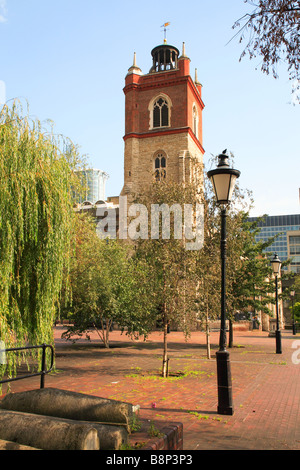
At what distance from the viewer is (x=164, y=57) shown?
1799 inches

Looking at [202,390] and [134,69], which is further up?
[134,69]

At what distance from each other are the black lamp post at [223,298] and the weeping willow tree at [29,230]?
342 cm

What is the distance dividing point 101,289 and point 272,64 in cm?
1269

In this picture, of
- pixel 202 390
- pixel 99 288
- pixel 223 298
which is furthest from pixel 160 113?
pixel 223 298

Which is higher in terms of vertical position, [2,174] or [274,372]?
[2,174]

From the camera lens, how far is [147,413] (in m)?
7.10

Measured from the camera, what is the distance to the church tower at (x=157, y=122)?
40.4 metres

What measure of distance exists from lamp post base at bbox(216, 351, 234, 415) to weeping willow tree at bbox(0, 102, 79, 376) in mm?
3774

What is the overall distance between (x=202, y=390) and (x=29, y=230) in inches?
223

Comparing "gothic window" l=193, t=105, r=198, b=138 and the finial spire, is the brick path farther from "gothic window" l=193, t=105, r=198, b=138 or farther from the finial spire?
the finial spire

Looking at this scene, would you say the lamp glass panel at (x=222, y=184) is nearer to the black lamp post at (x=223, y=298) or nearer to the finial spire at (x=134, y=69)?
the black lamp post at (x=223, y=298)

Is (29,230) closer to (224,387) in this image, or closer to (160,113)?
(224,387)
